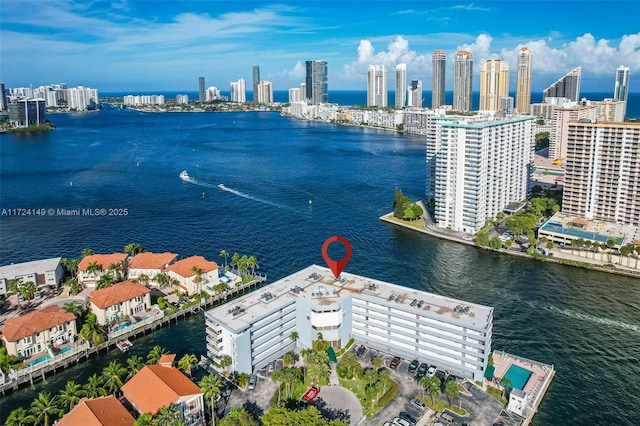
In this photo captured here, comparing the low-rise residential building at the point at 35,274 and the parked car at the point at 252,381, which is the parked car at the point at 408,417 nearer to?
the parked car at the point at 252,381

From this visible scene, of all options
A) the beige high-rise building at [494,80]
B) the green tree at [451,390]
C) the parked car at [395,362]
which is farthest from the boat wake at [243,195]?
the beige high-rise building at [494,80]

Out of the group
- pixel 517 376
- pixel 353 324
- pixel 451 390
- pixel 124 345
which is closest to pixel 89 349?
pixel 124 345

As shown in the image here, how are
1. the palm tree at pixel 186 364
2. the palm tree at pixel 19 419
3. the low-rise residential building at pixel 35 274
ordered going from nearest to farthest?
the palm tree at pixel 19 419, the palm tree at pixel 186 364, the low-rise residential building at pixel 35 274

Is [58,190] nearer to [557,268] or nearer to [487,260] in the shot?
[487,260]

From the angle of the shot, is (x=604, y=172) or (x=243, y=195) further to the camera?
(x=243, y=195)

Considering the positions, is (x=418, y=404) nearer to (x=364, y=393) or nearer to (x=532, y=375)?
(x=364, y=393)

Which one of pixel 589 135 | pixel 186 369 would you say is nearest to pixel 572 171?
pixel 589 135

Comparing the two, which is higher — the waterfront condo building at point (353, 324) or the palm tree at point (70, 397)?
the waterfront condo building at point (353, 324)
